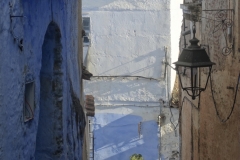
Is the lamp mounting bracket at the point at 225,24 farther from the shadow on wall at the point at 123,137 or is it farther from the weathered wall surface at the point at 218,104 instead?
the shadow on wall at the point at 123,137

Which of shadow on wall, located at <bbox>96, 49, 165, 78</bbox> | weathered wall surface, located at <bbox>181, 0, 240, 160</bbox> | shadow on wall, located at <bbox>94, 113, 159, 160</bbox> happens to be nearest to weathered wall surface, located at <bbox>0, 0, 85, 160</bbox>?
weathered wall surface, located at <bbox>181, 0, 240, 160</bbox>

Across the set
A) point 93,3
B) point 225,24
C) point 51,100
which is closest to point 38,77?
point 51,100

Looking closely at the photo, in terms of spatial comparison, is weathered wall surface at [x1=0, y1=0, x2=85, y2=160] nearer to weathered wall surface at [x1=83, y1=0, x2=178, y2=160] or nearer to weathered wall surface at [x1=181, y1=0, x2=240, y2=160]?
weathered wall surface at [x1=181, y1=0, x2=240, y2=160]

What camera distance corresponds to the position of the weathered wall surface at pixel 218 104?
758 centimetres

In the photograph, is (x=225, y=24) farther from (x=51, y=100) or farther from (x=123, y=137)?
(x=123, y=137)

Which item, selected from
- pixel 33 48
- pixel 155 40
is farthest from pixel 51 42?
pixel 155 40

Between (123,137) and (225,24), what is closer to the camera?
(225,24)

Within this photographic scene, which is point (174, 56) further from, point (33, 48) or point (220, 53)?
point (33, 48)

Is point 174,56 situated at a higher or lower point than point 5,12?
lower

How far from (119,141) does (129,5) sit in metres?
4.07

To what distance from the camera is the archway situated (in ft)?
23.7

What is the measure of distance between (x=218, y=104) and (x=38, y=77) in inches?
136

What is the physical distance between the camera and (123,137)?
57.2 feet

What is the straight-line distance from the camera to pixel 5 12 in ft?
15.7
